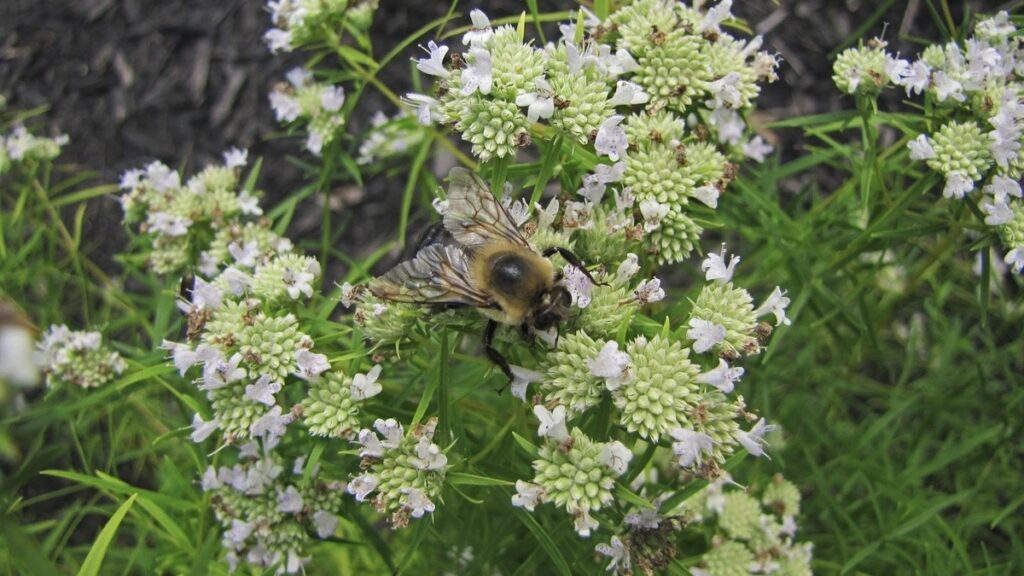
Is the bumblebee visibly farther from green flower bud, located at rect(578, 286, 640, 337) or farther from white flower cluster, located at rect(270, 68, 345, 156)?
white flower cluster, located at rect(270, 68, 345, 156)

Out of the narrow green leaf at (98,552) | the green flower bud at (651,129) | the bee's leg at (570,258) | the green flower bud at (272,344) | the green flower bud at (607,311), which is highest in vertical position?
the green flower bud at (651,129)

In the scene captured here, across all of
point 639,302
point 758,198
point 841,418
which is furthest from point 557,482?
point 841,418

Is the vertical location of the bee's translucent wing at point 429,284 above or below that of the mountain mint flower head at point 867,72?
below

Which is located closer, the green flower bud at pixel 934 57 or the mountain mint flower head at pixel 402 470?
the mountain mint flower head at pixel 402 470

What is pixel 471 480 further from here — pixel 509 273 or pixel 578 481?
pixel 509 273

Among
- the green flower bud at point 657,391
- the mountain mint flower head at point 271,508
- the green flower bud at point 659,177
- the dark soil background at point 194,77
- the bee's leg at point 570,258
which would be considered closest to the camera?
the green flower bud at point 657,391

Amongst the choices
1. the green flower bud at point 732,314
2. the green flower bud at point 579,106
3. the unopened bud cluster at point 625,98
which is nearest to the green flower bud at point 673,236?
the unopened bud cluster at point 625,98

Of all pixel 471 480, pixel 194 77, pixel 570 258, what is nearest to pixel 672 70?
pixel 570 258

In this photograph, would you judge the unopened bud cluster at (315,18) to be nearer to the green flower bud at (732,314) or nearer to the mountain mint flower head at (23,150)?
the mountain mint flower head at (23,150)
